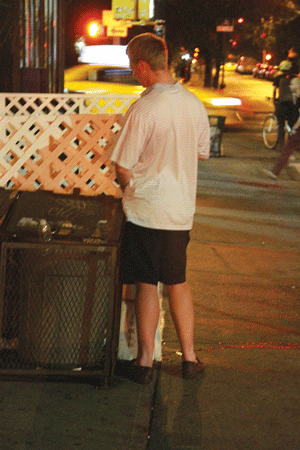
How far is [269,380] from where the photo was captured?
172 inches

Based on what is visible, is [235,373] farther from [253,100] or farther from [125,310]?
[253,100]

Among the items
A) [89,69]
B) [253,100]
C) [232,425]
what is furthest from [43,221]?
[253,100]

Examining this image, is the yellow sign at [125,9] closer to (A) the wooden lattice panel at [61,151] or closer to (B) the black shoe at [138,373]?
(A) the wooden lattice panel at [61,151]

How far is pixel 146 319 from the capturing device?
4.21m

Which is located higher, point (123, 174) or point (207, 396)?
point (123, 174)

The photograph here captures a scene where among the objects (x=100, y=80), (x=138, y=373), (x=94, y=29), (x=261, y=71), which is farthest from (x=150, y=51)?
(x=261, y=71)

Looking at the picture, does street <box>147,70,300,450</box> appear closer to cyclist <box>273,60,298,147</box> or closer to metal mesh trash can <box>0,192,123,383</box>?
metal mesh trash can <box>0,192,123,383</box>

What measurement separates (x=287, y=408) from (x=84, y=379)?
1.22 meters

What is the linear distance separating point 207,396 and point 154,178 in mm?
1332

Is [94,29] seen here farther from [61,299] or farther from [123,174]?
[61,299]

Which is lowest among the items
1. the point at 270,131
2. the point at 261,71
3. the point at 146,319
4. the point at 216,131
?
the point at 261,71

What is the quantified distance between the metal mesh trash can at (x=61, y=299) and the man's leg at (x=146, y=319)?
0.46 ft

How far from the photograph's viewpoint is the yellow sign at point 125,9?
11.8m

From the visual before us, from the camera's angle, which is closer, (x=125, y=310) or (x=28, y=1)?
(x=125, y=310)
